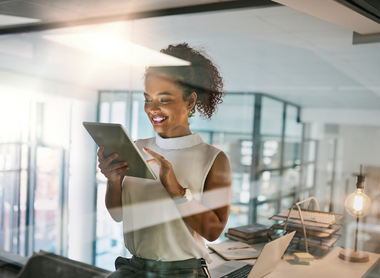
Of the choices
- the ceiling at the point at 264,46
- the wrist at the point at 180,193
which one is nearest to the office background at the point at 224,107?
the ceiling at the point at 264,46

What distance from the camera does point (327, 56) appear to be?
1.68 meters

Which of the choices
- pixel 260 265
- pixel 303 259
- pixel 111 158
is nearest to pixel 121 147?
pixel 111 158

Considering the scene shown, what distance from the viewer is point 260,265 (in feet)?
3.95

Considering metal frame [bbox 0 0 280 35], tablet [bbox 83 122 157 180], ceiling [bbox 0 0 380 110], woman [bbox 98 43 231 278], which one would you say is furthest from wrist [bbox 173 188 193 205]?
metal frame [bbox 0 0 280 35]

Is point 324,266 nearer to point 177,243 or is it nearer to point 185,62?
point 177,243

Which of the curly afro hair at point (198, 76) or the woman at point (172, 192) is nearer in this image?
the woman at point (172, 192)

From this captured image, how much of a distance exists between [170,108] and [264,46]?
781mm

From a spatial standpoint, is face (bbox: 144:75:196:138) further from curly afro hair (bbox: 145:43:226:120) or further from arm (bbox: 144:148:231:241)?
arm (bbox: 144:148:231:241)

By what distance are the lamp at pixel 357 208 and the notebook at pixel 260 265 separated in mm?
376

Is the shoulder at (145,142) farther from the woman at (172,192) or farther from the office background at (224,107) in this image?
the office background at (224,107)

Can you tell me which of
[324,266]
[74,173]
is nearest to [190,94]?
[324,266]

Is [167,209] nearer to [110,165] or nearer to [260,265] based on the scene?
[110,165]

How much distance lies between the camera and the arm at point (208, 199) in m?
1.18

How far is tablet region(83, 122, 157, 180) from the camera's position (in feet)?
3.55
